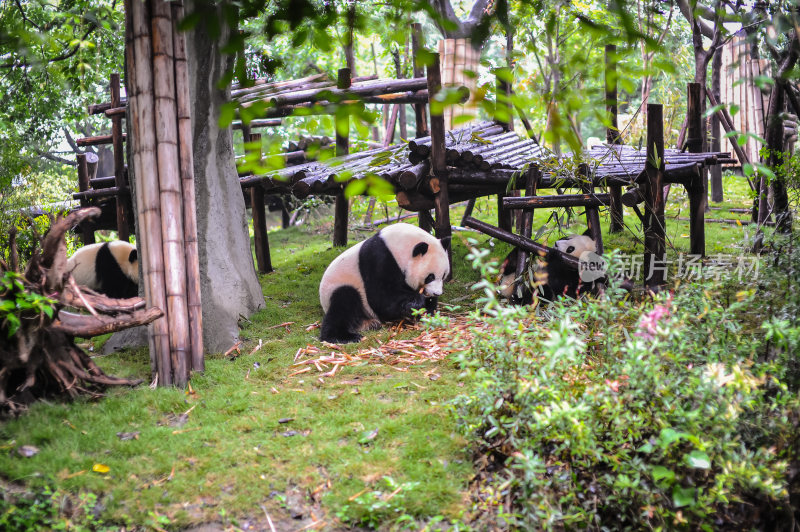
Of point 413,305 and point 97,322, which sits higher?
point 97,322

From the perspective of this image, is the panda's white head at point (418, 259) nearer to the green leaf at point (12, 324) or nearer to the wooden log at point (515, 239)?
the wooden log at point (515, 239)

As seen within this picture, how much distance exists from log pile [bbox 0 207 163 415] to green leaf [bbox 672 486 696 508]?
132 inches

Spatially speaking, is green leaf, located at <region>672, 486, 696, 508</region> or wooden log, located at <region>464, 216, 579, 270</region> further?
wooden log, located at <region>464, 216, 579, 270</region>

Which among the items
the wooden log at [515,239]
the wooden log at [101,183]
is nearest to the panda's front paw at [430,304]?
the wooden log at [515,239]

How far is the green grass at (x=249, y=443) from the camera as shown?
3.33 metres

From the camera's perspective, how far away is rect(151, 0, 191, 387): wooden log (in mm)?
4559

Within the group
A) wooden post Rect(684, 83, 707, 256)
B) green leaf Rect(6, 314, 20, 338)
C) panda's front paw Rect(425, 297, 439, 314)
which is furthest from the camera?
wooden post Rect(684, 83, 707, 256)

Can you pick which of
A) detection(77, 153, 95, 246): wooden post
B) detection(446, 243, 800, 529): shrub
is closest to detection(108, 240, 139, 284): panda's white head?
detection(77, 153, 95, 246): wooden post

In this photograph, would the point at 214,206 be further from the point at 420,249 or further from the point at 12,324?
the point at 12,324

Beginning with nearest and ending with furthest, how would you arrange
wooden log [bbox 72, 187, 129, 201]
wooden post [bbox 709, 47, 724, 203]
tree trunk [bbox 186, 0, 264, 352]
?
tree trunk [bbox 186, 0, 264, 352] < wooden log [bbox 72, 187, 129, 201] < wooden post [bbox 709, 47, 724, 203]

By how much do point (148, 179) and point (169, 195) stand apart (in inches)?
7.0

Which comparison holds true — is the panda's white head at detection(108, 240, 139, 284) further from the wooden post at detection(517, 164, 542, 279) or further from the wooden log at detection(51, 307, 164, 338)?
the wooden post at detection(517, 164, 542, 279)

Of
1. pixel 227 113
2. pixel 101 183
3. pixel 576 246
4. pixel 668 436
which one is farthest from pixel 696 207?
pixel 101 183

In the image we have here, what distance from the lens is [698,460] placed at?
2.74m
